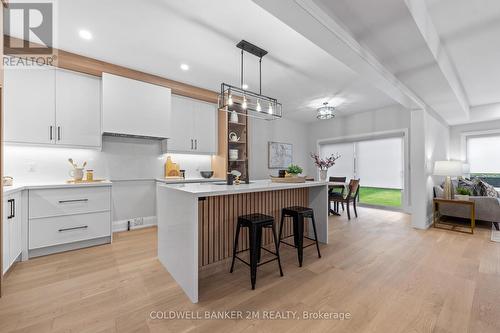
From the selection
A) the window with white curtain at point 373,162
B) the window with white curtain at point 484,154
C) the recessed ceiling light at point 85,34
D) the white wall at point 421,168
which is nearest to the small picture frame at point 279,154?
the window with white curtain at point 373,162

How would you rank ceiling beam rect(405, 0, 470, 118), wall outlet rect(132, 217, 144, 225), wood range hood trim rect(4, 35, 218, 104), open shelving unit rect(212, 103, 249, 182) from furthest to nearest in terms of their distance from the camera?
open shelving unit rect(212, 103, 249, 182) < wall outlet rect(132, 217, 144, 225) < wood range hood trim rect(4, 35, 218, 104) < ceiling beam rect(405, 0, 470, 118)

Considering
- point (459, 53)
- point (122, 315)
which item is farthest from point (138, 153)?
point (459, 53)

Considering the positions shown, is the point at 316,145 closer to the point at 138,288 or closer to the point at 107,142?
the point at 107,142

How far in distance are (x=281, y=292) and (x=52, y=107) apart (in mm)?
3653

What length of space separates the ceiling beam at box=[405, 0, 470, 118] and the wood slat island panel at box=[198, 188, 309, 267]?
88.7 inches

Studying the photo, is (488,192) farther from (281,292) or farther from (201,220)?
(201,220)

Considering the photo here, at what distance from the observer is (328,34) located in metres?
1.87

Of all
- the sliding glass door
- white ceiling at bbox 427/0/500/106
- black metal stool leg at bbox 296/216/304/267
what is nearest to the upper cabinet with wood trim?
black metal stool leg at bbox 296/216/304/267

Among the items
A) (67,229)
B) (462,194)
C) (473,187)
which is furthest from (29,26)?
(473,187)

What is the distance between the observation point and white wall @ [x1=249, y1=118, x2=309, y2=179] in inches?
229

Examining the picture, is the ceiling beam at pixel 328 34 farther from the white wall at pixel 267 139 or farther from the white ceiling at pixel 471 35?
the white wall at pixel 267 139

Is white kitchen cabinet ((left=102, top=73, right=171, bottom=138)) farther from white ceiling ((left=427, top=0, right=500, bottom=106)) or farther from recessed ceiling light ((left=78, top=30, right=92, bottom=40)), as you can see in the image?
white ceiling ((left=427, top=0, right=500, bottom=106))

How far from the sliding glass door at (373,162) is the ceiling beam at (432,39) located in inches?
92.0

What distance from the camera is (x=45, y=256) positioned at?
104 inches
